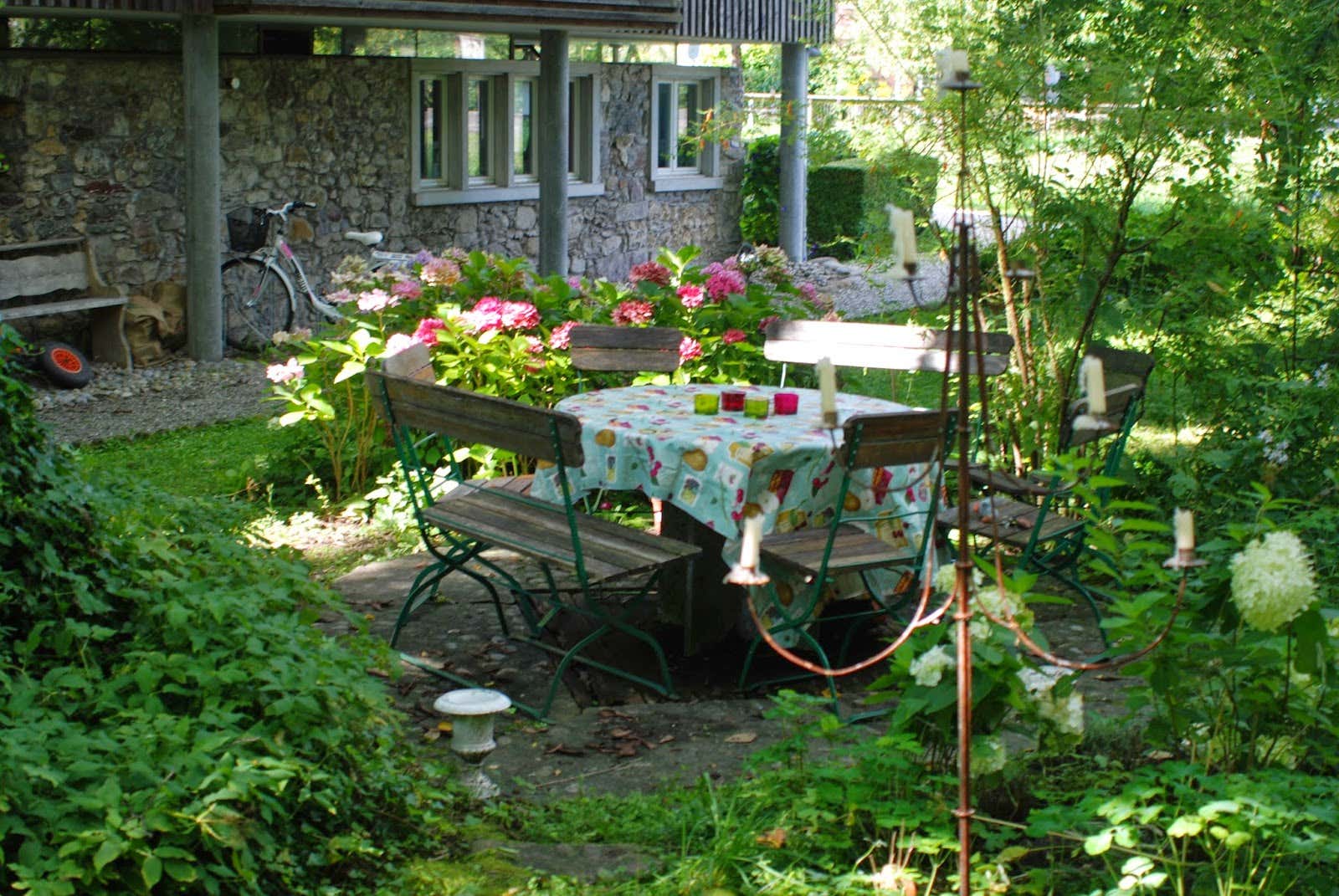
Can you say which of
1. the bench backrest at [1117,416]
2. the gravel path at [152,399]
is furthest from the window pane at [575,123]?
the bench backrest at [1117,416]

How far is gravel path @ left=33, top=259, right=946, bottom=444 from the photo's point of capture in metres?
8.95

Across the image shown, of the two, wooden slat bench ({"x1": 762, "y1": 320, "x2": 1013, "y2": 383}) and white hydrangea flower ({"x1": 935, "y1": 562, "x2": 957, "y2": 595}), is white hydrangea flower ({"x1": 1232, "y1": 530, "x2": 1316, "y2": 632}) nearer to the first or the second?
white hydrangea flower ({"x1": 935, "y1": 562, "x2": 957, "y2": 595})

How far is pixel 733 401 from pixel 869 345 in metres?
1.19

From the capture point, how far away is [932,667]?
10.7 feet

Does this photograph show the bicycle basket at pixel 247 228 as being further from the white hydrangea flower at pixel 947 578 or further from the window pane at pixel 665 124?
the white hydrangea flower at pixel 947 578

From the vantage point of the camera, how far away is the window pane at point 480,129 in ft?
48.1

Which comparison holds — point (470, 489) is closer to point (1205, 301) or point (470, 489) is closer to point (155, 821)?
point (155, 821)

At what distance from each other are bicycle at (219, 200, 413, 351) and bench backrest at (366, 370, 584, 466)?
6.48 metres

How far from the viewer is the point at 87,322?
421 inches

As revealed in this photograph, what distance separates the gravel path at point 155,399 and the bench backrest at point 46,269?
0.59m

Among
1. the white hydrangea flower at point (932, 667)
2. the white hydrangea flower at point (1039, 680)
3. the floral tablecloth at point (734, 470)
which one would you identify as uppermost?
the floral tablecloth at point (734, 470)

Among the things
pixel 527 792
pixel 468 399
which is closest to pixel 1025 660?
pixel 527 792

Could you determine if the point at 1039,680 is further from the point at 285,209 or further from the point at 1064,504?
the point at 285,209

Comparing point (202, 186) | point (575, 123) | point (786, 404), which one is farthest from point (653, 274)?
point (575, 123)
